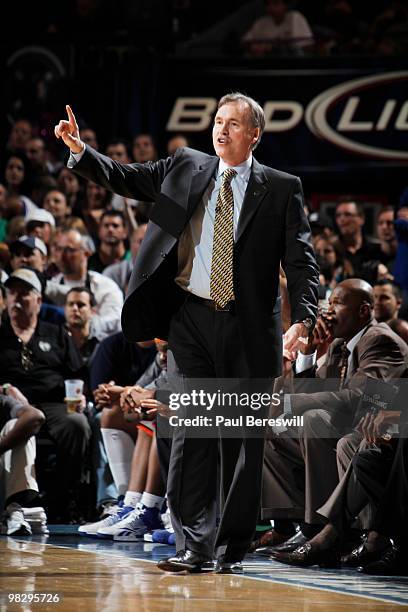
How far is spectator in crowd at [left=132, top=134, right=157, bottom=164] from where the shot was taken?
33.9 feet

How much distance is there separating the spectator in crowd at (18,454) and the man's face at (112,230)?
8.95 feet

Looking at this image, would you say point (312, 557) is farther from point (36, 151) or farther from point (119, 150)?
point (36, 151)

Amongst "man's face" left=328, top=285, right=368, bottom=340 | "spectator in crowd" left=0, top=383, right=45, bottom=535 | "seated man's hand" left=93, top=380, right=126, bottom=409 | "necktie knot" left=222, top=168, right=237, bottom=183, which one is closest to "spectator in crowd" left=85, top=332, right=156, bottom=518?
"seated man's hand" left=93, top=380, right=126, bottom=409

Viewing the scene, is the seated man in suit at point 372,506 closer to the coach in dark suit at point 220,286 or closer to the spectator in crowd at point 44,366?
the coach in dark suit at point 220,286

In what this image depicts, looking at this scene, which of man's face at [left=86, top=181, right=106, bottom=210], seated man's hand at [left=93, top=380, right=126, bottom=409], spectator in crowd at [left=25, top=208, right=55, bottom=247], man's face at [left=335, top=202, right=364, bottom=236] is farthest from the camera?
man's face at [left=86, top=181, right=106, bottom=210]

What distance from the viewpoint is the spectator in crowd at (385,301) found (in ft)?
21.7

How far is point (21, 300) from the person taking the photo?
692 cm

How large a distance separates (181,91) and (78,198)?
5.25ft

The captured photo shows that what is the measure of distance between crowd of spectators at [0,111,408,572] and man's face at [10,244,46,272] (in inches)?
0.4

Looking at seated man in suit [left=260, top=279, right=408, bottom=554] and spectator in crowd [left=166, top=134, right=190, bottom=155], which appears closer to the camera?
seated man in suit [left=260, top=279, right=408, bottom=554]

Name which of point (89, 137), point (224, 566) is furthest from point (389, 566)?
point (89, 137)

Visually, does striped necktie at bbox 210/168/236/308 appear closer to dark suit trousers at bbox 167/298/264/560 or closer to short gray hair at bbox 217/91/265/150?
dark suit trousers at bbox 167/298/264/560

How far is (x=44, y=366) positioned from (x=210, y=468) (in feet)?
8.79

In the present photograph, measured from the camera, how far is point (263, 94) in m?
10.8
